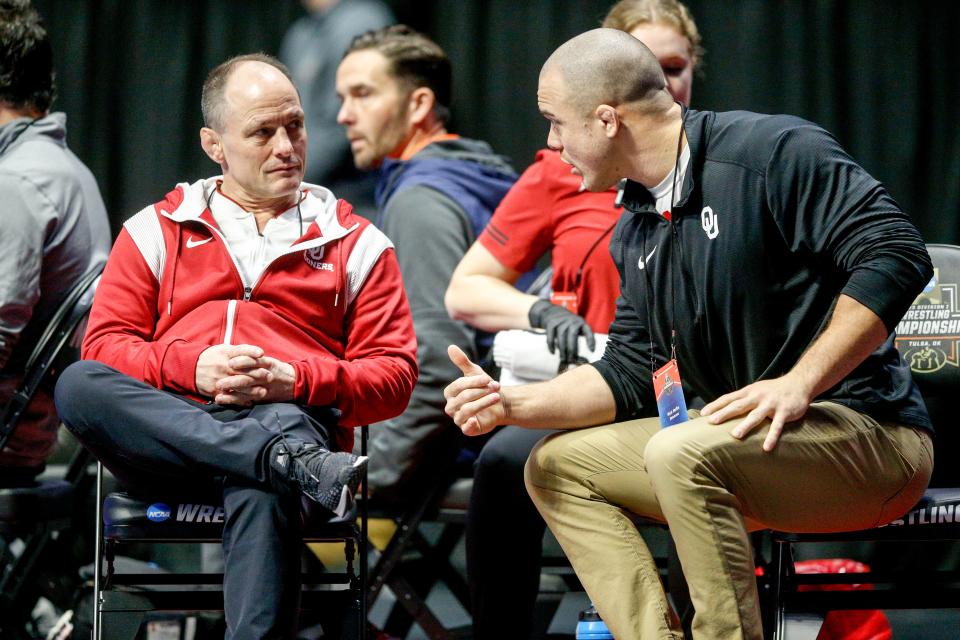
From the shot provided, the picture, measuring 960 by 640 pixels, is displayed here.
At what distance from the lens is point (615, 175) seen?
7.80 feet

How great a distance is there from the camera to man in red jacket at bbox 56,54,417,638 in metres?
2.13

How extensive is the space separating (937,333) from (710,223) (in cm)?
79

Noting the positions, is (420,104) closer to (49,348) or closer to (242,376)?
(49,348)

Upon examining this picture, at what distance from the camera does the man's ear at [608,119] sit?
2322 millimetres

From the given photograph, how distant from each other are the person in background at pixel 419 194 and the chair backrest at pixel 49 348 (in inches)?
29.6

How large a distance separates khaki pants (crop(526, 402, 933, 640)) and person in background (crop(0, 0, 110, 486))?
132 centimetres

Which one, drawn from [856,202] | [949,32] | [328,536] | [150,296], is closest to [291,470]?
[328,536]


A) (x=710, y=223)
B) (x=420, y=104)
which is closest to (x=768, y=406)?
(x=710, y=223)

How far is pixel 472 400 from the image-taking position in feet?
7.29

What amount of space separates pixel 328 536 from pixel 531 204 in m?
1.09

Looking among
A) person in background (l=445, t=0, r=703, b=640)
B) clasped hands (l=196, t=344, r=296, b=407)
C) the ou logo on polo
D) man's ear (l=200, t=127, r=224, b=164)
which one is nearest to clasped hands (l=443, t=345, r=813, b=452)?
the ou logo on polo

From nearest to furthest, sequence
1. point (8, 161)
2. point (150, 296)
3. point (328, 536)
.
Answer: point (328, 536)
point (150, 296)
point (8, 161)

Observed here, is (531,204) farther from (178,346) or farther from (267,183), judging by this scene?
(178,346)

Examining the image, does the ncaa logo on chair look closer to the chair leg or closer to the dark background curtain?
the chair leg
